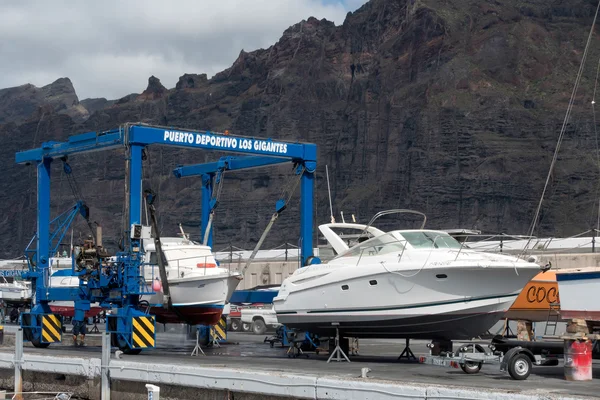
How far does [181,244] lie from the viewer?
2625 centimetres

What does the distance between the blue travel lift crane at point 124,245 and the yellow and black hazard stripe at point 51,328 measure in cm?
3

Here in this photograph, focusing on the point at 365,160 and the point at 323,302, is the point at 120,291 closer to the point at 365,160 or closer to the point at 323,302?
the point at 323,302

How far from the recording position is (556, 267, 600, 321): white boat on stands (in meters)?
16.6

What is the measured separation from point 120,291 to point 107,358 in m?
7.21

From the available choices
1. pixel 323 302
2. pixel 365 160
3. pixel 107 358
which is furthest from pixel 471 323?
pixel 365 160

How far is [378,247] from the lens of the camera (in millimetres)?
20562

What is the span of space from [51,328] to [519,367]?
14873 millimetres

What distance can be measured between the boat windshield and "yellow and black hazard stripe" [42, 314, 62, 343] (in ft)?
35.8

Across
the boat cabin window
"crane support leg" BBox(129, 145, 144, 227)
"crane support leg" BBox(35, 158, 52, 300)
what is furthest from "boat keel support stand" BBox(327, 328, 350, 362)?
"crane support leg" BBox(35, 158, 52, 300)

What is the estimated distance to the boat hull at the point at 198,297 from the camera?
24.3 m

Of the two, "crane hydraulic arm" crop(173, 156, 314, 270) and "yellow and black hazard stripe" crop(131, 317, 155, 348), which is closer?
"yellow and black hazard stripe" crop(131, 317, 155, 348)

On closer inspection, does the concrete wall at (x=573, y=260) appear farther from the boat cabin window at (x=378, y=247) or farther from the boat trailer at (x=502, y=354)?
the boat trailer at (x=502, y=354)

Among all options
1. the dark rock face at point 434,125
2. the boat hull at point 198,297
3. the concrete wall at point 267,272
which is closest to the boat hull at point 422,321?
the boat hull at point 198,297

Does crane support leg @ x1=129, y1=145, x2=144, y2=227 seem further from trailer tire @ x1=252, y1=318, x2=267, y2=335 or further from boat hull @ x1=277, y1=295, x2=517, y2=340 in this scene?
trailer tire @ x1=252, y1=318, x2=267, y2=335
